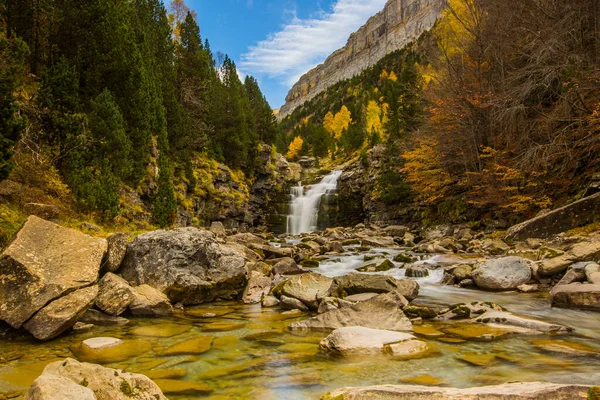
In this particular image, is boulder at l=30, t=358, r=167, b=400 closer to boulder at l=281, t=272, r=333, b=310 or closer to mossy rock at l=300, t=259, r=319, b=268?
boulder at l=281, t=272, r=333, b=310

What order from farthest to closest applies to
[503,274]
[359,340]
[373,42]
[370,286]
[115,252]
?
[373,42] < [503,274] < [370,286] < [115,252] < [359,340]

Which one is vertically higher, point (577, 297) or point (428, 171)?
point (428, 171)

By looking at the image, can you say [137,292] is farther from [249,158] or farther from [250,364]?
[249,158]

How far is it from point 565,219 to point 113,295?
14.9 m

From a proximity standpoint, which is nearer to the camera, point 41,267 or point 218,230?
point 41,267

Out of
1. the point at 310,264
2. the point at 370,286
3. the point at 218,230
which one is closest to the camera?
the point at 370,286

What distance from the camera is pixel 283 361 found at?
16.7 ft

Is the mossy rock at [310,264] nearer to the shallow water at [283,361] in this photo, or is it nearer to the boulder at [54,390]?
the shallow water at [283,361]

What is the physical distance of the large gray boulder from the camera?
8.34 m

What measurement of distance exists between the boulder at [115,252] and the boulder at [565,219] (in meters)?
14.5

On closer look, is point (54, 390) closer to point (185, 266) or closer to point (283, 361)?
point (283, 361)

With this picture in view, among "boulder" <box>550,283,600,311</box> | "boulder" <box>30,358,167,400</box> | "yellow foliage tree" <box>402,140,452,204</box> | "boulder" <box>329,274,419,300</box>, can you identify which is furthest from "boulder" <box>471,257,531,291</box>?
"yellow foliage tree" <box>402,140,452,204</box>

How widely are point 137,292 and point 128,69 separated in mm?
13059

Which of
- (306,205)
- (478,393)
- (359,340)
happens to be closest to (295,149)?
(306,205)
